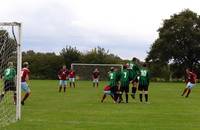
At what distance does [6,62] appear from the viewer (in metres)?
22.2

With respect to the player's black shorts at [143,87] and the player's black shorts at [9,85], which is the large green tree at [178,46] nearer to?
the player's black shorts at [143,87]

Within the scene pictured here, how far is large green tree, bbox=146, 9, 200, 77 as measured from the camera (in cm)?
9431

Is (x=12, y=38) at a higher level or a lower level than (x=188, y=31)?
lower

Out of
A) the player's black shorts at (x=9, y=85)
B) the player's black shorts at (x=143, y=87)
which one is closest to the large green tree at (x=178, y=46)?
the player's black shorts at (x=143, y=87)

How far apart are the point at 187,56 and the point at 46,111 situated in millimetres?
74365

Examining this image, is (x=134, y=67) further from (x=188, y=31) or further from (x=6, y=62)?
(x=188, y=31)

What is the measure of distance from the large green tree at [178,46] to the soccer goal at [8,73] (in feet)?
235

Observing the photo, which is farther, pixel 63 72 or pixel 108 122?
pixel 63 72

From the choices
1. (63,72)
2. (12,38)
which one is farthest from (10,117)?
(63,72)

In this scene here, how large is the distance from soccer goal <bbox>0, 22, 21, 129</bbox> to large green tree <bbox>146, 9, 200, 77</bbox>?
235 ft

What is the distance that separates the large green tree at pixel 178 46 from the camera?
9431 centimetres

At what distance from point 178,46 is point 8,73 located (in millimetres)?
73188

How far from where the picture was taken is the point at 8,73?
23500mm

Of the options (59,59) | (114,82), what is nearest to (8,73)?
(114,82)
